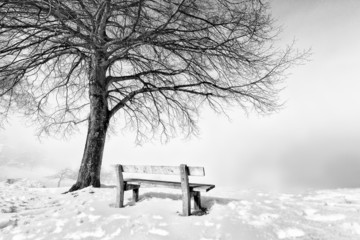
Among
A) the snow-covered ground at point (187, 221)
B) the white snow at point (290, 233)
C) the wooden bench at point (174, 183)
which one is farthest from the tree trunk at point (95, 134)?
the white snow at point (290, 233)

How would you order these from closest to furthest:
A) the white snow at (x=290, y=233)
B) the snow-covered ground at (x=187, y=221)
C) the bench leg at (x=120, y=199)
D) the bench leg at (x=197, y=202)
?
the white snow at (x=290, y=233) → the snow-covered ground at (x=187, y=221) → the bench leg at (x=197, y=202) → the bench leg at (x=120, y=199)

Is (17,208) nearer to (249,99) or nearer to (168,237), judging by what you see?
(168,237)

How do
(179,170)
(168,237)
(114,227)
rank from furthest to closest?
(179,170), (114,227), (168,237)

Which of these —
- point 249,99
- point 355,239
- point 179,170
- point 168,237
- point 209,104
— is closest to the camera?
point 355,239

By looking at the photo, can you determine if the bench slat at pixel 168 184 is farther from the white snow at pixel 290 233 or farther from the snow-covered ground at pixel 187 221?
the white snow at pixel 290 233

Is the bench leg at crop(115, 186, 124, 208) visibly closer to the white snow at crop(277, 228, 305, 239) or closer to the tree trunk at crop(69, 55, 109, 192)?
the tree trunk at crop(69, 55, 109, 192)

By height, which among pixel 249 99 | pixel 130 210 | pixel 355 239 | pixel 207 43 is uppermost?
pixel 207 43

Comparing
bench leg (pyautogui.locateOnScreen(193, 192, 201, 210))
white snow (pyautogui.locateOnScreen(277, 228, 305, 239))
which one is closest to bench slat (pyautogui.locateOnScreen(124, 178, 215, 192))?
bench leg (pyautogui.locateOnScreen(193, 192, 201, 210))

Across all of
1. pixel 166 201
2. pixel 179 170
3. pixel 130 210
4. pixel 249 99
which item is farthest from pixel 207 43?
pixel 130 210

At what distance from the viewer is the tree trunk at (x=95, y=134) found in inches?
285

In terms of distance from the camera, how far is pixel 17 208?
17.8 feet

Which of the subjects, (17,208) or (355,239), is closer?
(355,239)

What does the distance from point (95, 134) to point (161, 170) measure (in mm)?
3785

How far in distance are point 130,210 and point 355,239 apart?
11.5ft
